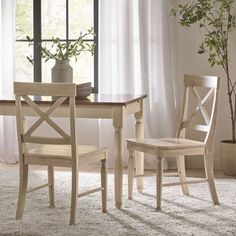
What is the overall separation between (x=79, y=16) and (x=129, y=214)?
2.92 m

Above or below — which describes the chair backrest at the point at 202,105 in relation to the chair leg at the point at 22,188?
above

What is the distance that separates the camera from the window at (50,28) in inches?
262

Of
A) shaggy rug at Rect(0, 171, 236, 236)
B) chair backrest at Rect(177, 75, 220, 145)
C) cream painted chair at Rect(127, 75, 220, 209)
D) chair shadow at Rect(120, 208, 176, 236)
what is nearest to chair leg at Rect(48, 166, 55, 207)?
shaggy rug at Rect(0, 171, 236, 236)

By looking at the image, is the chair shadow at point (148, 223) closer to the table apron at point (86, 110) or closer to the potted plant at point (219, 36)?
the table apron at point (86, 110)

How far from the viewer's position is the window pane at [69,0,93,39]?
21.8 ft

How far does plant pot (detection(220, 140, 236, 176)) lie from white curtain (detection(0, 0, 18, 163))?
216 cm

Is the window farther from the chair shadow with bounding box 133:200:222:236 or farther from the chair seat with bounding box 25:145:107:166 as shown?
the chair shadow with bounding box 133:200:222:236

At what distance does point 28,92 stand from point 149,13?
243 cm

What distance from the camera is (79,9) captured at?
6.64m

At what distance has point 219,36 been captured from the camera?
5812mm

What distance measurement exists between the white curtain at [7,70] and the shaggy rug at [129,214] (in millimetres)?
1319

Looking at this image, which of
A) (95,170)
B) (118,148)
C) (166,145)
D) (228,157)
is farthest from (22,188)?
(228,157)

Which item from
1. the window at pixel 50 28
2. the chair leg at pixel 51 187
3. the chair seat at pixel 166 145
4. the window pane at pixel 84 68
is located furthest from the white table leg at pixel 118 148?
the window pane at pixel 84 68

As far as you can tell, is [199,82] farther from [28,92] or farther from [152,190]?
[28,92]
